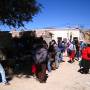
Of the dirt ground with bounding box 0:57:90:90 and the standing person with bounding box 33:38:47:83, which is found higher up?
the standing person with bounding box 33:38:47:83

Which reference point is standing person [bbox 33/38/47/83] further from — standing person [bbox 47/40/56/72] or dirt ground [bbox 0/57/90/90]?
standing person [bbox 47/40/56/72]

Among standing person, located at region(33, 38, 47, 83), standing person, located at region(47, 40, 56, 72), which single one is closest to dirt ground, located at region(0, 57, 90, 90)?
standing person, located at region(33, 38, 47, 83)

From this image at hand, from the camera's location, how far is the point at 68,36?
50.8 m

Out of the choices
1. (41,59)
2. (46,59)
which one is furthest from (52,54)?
(41,59)

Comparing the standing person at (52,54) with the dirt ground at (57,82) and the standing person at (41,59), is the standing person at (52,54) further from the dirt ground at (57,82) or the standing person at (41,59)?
the standing person at (41,59)

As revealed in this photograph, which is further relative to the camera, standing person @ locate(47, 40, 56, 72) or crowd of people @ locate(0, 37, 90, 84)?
standing person @ locate(47, 40, 56, 72)

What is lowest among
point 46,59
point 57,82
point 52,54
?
point 57,82

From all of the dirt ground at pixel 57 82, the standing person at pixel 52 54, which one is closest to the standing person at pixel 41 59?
the dirt ground at pixel 57 82

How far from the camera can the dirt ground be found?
11.5m

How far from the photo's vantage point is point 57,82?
12602mm

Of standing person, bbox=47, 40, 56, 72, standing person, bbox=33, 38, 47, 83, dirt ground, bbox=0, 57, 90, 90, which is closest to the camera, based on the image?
dirt ground, bbox=0, 57, 90, 90

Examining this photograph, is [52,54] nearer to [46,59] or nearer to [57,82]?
[46,59]

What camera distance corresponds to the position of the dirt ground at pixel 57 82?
1148cm

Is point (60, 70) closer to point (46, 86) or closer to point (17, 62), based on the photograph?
point (17, 62)
